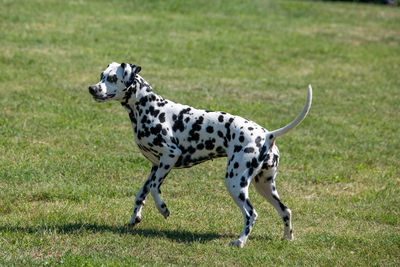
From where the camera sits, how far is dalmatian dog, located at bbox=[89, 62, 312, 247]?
23.4 ft

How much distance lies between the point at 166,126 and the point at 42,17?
45.2 ft

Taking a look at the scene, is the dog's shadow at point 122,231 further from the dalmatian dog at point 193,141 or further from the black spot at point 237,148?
the black spot at point 237,148

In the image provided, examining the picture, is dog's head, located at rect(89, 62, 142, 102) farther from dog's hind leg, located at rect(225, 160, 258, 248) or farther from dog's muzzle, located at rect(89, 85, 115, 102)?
dog's hind leg, located at rect(225, 160, 258, 248)

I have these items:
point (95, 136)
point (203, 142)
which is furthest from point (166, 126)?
point (95, 136)

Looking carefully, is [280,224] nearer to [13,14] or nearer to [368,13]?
[13,14]

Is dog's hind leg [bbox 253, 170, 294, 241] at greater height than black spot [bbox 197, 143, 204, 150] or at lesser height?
lesser

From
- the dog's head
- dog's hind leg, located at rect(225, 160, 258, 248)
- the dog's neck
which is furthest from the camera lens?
the dog's neck

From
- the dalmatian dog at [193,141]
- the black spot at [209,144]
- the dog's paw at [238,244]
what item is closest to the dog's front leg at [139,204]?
the dalmatian dog at [193,141]

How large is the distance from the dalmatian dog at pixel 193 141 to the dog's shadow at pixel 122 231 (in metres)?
0.21

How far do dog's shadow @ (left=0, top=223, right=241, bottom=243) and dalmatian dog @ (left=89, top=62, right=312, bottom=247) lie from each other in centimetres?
21

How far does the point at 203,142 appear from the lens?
7.41 m

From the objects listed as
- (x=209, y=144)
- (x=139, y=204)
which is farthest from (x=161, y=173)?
(x=209, y=144)

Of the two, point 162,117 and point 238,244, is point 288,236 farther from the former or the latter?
point 162,117

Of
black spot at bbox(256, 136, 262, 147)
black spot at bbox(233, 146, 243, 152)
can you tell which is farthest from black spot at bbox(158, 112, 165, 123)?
black spot at bbox(256, 136, 262, 147)
